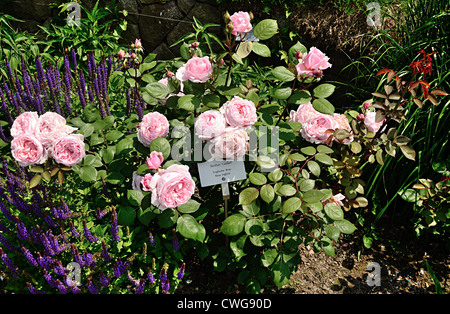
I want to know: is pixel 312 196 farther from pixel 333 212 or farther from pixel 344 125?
pixel 344 125

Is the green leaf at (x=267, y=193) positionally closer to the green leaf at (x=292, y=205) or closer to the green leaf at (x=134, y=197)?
the green leaf at (x=292, y=205)

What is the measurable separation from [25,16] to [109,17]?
870 mm

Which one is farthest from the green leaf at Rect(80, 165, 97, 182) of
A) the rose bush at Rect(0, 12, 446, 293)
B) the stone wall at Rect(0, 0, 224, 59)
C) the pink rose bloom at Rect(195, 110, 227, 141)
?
the stone wall at Rect(0, 0, 224, 59)

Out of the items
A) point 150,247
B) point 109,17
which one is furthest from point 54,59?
point 150,247

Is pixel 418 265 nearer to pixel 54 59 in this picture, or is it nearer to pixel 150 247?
pixel 150 247

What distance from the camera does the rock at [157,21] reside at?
3264mm

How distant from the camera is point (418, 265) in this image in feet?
6.65

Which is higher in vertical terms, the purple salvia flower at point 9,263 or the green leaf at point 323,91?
the green leaf at point 323,91

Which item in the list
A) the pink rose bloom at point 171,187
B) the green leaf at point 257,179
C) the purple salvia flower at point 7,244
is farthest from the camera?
the purple salvia flower at point 7,244

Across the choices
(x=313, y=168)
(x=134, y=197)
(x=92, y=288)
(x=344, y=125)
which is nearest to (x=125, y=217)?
(x=134, y=197)

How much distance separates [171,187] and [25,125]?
2.06 feet

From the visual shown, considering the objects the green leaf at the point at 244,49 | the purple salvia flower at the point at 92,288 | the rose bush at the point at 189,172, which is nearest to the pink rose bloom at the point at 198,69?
the rose bush at the point at 189,172

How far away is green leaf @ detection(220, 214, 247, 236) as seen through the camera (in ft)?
4.46

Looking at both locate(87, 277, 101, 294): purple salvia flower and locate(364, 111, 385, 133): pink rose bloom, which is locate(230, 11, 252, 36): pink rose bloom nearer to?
locate(364, 111, 385, 133): pink rose bloom
